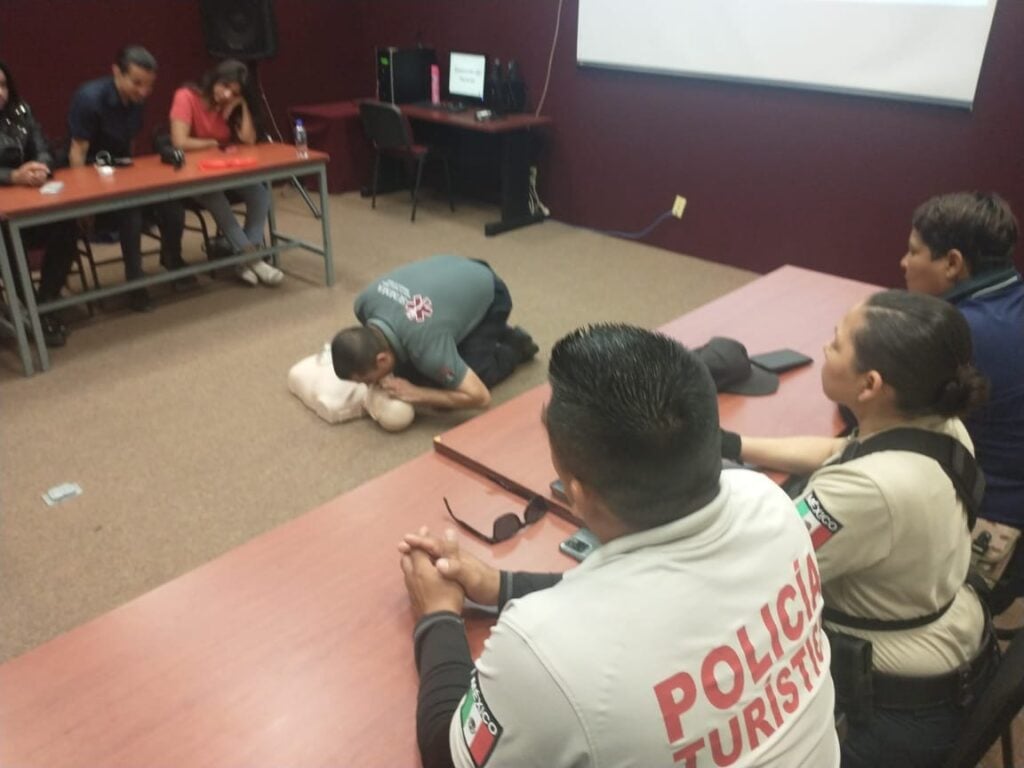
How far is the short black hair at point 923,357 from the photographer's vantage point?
1313 mm

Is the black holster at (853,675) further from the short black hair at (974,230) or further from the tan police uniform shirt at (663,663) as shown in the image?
the short black hair at (974,230)

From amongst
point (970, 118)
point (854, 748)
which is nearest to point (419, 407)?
point (854, 748)

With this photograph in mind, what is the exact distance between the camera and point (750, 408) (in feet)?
6.24

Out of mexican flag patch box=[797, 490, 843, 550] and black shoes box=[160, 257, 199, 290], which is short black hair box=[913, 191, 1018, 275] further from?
black shoes box=[160, 257, 199, 290]

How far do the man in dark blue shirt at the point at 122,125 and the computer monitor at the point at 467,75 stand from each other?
2.18 m

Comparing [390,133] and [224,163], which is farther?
[390,133]

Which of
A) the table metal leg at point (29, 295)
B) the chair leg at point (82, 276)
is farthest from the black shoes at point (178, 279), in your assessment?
the table metal leg at point (29, 295)

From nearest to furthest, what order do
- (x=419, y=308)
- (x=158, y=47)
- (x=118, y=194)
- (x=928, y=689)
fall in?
(x=928, y=689) < (x=419, y=308) < (x=118, y=194) < (x=158, y=47)

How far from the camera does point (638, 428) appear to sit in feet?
2.71

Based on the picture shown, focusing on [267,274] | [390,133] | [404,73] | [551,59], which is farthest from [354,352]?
[404,73]

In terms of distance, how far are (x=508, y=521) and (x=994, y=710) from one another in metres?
0.77

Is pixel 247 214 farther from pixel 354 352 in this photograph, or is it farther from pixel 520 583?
pixel 520 583

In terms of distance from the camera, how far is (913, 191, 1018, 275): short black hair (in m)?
1.91

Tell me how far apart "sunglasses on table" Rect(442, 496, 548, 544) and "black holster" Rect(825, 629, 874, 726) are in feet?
1.71
